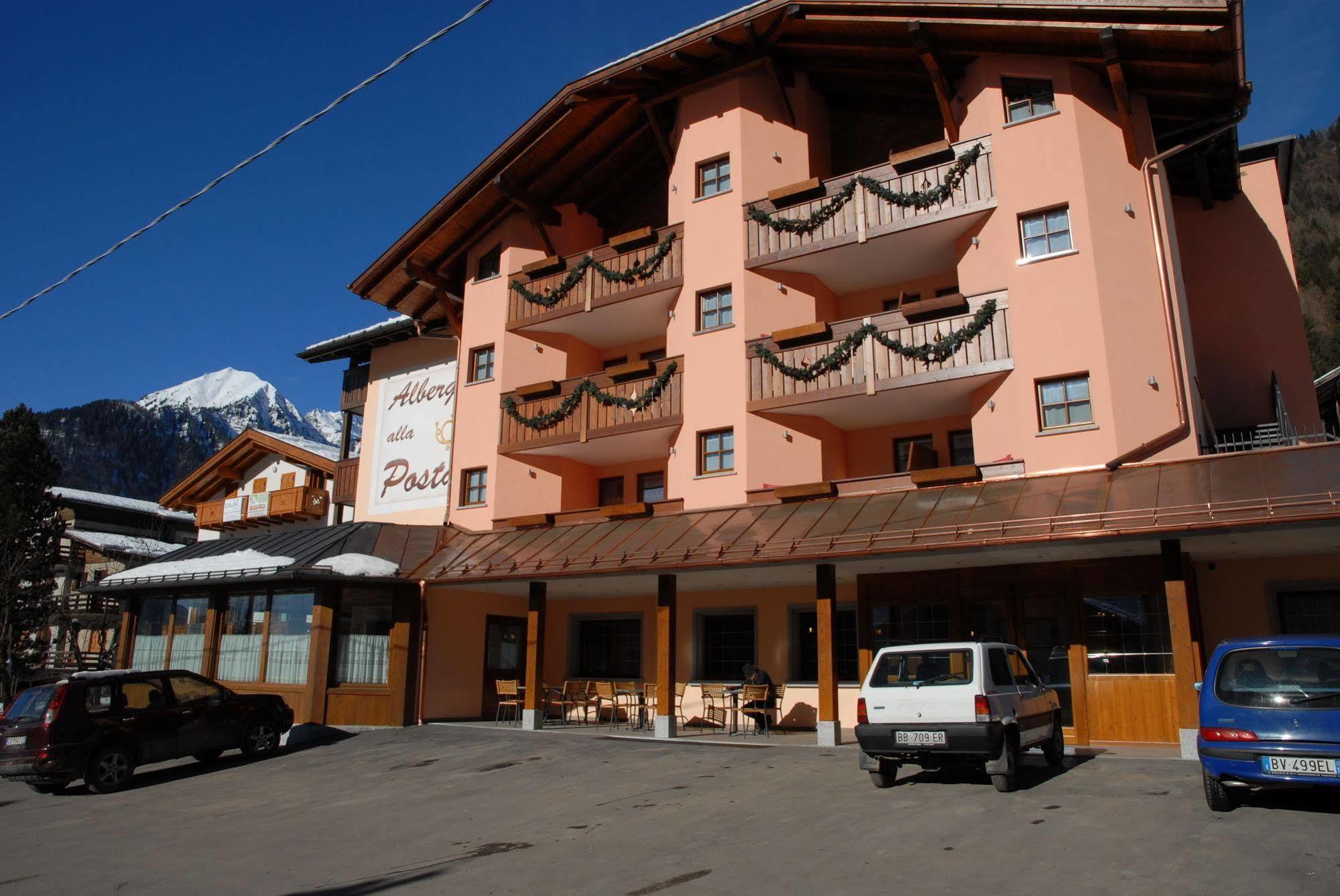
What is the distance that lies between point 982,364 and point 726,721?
8908 millimetres

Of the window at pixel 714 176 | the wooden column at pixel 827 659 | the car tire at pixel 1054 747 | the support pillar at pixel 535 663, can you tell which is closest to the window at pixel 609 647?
the support pillar at pixel 535 663

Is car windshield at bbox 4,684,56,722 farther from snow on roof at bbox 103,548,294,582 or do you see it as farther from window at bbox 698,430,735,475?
window at bbox 698,430,735,475

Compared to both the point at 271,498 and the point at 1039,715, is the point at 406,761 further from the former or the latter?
the point at 271,498

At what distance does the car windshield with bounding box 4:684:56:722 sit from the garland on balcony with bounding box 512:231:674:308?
13.7 m

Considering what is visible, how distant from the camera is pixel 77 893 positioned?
27.9 ft

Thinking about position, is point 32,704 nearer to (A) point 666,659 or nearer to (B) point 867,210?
(A) point 666,659

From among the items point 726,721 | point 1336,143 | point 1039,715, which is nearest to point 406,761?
point 726,721

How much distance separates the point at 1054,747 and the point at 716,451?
10.1 m

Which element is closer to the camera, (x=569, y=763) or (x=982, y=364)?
(x=569, y=763)

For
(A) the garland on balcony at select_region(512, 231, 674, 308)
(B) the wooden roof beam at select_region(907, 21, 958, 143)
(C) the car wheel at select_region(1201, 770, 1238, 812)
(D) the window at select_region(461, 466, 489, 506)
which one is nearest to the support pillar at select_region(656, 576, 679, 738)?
(D) the window at select_region(461, 466, 489, 506)

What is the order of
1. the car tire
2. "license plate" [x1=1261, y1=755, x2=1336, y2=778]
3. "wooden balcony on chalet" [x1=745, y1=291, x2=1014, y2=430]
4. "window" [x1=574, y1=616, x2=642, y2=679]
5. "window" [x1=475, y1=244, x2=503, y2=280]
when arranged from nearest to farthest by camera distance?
"license plate" [x1=1261, y1=755, x2=1336, y2=778] → the car tire → "wooden balcony on chalet" [x1=745, y1=291, x2=1014, y2=430] → "window" [x1=574, y1=616, x2=642, y2=679] → "window" [x1=475, y1=244, x2=503, y2=280]

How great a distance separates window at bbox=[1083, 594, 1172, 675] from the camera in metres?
Result: 15.4

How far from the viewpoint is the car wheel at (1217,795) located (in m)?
9.01

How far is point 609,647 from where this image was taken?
2320 cm
